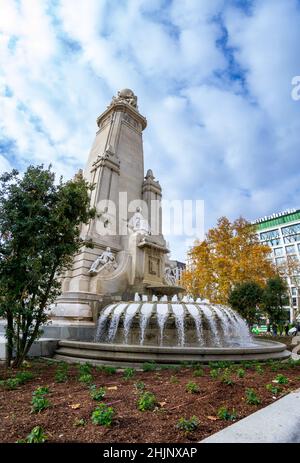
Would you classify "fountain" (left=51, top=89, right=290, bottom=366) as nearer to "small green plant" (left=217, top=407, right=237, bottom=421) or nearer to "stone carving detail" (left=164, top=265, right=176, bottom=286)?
"stone carving detail" (left=164, top=265, right=176, bottom=286)

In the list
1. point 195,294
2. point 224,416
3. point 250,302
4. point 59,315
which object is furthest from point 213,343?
point 195,294

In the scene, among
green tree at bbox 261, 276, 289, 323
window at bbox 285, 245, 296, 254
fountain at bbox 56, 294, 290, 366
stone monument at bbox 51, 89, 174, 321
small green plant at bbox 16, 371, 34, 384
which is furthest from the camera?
window at bbox 285, 245, 296, 254

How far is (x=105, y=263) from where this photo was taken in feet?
46.9

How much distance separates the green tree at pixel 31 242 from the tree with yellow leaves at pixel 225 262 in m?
19.9

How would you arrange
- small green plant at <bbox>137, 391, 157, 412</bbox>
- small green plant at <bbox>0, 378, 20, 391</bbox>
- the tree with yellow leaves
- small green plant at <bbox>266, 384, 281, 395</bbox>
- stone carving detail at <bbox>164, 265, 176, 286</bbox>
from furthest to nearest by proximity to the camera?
the tree with yellow leaves
stone carving detail at <bbox>164, 265, 176, 286</bbox>
small green plant at <bbox>0, 378, 20, 391</bbox>
small green plant at <bbox>266, 384, 281, 395</bbox>
small green plant at <bbox>137, 391, 157, 412</bbox>

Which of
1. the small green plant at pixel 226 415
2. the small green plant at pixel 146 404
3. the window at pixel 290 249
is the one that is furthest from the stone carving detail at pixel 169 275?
the window at pixel 290 249

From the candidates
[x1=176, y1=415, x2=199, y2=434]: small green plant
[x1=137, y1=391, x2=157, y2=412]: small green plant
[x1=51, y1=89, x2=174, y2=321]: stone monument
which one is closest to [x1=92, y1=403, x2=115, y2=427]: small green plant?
[x1=137, y1=391, x2=157, y2=412]: small green plant

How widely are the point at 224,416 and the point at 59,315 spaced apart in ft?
29.7

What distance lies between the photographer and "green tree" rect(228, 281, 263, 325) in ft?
63.9

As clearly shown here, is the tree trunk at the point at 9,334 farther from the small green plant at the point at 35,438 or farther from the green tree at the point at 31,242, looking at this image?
the small green plant at the point at 35,438

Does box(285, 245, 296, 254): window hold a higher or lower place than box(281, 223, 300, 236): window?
lower

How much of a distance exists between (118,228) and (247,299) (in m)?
10.1

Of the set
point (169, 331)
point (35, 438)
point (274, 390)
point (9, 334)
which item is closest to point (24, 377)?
point (9, 334)

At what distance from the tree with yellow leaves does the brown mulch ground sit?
67.2 feet
